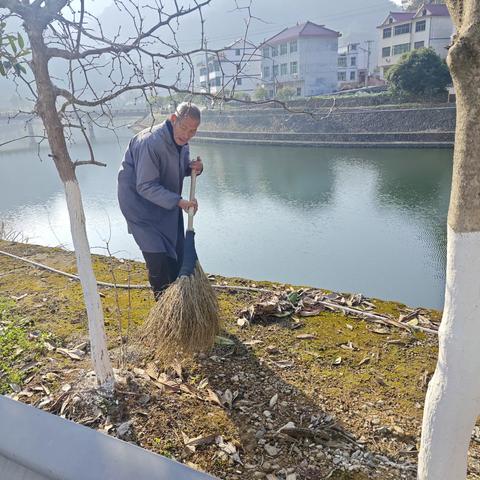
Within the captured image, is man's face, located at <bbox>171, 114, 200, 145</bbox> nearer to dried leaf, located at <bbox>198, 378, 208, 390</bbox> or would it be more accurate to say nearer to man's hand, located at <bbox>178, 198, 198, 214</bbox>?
man's hand, located at <bbox>178, 198, 198, 214</bbox>

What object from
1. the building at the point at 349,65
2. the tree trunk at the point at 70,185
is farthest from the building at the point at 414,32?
the tree trunk at the point at 70,185

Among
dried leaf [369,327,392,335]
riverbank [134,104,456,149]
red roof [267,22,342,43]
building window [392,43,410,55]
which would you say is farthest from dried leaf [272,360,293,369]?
red roof [267,22,342,43]

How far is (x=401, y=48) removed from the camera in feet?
96.8

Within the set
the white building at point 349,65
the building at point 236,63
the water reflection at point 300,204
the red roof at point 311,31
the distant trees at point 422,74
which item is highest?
the red roof at point 311,31

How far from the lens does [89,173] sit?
15.1 meters

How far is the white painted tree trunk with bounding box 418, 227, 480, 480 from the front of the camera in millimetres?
1092

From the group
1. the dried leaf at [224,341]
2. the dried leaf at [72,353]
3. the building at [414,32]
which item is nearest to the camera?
the dried leaf at [72,353]

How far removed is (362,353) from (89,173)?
1435 cm

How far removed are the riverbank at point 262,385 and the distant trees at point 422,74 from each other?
19141 millimetres

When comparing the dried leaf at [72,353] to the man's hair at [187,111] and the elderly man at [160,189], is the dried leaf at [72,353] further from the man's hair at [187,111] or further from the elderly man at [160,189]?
the man's hair at [187,111]

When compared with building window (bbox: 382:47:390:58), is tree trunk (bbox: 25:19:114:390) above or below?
below

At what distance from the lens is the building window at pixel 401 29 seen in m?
28.8

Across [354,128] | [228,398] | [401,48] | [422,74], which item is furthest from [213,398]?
[401,48]

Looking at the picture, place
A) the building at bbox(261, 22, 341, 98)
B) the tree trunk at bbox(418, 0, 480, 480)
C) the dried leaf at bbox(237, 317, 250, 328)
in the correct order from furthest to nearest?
the building at bbox(261, 22, 341, 98) < the dried leaf at bbox(237, 317, 250, 328) < the tree trunk at bbox(418, 0, 480, 480)
